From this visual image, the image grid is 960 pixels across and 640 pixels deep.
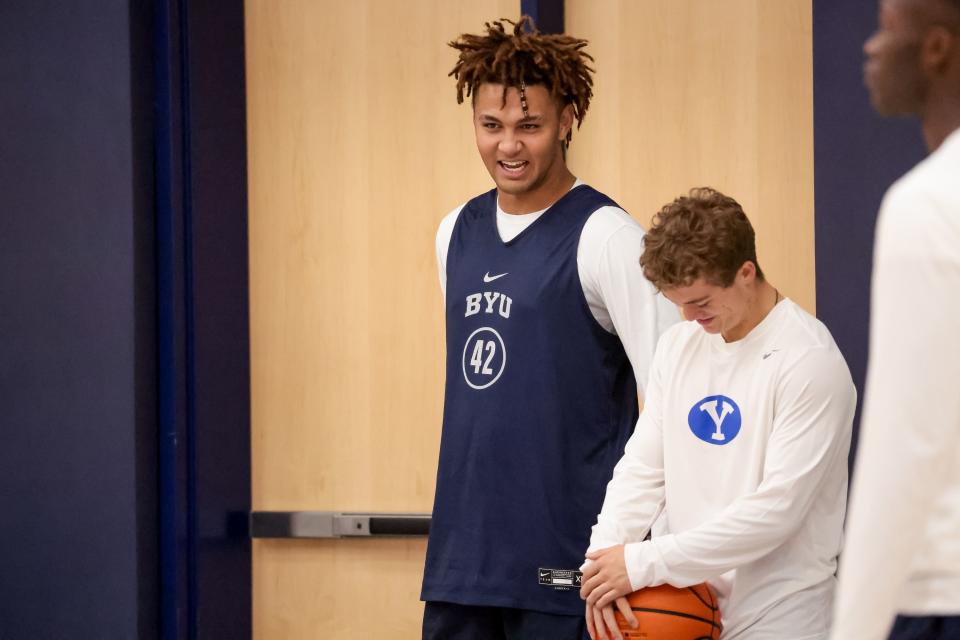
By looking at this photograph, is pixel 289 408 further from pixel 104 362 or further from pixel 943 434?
pixel 943 434

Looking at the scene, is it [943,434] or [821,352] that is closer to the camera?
[943,434]

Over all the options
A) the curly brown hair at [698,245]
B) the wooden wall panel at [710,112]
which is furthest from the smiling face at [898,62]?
the wooden wall panel at [710,112]

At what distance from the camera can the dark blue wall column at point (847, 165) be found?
105 inches

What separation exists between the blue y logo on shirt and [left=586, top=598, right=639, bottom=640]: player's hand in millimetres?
315

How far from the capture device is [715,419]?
7.09 ft

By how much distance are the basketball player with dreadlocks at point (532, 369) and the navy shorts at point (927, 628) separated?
1.00m

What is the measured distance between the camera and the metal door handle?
11.2 feet

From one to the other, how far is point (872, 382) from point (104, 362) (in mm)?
2366

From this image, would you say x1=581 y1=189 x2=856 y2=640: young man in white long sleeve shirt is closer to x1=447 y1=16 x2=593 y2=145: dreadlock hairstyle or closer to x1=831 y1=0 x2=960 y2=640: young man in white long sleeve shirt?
x1=447 y1=16 x2=593 y2=145: dreadlock hairstyle

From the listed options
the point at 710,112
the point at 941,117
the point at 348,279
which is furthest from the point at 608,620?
the point at 348,279

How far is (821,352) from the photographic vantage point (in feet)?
6.84

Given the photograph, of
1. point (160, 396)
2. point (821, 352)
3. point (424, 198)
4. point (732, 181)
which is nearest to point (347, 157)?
point (424, 198)

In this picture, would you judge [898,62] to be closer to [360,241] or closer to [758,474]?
[758,474]

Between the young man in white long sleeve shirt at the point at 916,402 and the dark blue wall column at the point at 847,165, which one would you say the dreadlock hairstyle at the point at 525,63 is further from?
the young man in white long sleeve shirt at the point at 916,402
